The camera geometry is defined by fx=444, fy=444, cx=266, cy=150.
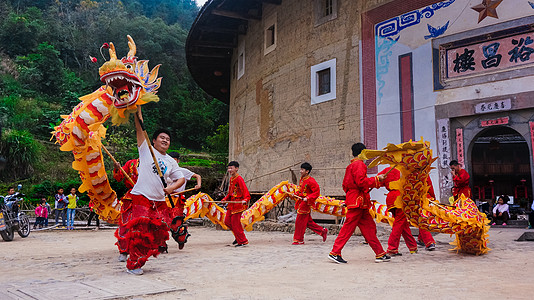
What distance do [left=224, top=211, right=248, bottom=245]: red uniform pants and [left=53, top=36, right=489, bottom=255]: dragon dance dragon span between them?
254 centimetres

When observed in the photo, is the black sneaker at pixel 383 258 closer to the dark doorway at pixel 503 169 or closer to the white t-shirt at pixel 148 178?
the white t-shirt at pixel 148 178

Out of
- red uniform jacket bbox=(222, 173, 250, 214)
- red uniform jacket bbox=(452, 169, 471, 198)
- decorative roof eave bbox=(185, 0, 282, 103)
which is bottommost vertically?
red uniform jacket bbox=(222, 173, 250, 214)

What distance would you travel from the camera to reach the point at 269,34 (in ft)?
57.2

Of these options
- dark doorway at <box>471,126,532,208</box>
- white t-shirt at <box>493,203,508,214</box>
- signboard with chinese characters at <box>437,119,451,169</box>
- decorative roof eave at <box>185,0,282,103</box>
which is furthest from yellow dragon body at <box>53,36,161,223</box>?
dark doorway at <box>471,126,532,208</box>

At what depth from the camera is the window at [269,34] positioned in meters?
16.9

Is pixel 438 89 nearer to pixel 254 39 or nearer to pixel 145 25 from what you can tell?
pixel 254 39

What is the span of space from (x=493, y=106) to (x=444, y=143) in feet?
4.79

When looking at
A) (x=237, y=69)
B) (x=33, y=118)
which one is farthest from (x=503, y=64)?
(x=33, y=118)

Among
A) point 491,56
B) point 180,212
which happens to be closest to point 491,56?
point 491,56

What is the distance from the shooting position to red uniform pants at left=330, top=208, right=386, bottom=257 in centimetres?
628

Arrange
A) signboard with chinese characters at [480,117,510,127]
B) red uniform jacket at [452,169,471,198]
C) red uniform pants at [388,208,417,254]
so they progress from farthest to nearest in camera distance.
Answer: signboard with chinese characters at [480,117,510,127]
red uniform jacket at [452,169,471,198]
red uniform pants at [388,208,417,254]

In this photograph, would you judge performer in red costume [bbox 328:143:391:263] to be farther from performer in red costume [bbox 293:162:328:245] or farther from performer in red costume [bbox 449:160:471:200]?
performer in red costume [bbox 449:160:471:200]

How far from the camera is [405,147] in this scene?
6.04 meters

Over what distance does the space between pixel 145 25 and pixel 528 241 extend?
43.7 meters
